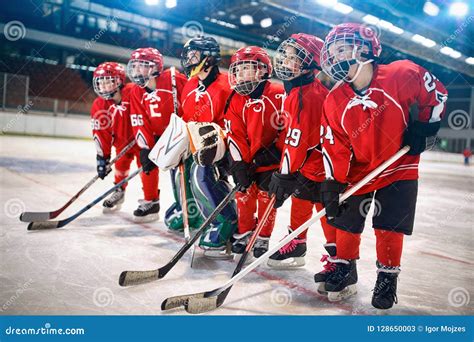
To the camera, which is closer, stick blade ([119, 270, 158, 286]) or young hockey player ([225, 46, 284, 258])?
stick blade ([119, 270, 158, 286])

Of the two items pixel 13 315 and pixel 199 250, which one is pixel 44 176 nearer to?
pixel 199 250

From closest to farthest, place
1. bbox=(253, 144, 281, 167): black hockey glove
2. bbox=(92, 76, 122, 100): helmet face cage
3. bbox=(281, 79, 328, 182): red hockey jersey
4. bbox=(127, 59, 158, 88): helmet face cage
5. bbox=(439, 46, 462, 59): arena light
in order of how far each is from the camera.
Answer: bbox=(281, 79, 328, 182): red hockey jersey, bbox=(253, 144, 281, 167): black hockey glove, bbox=(439, 46, 462, 59): arena light, bbox=(127, 59, 158, 88): helmet face cage, bbox=(92, 76, 122, 100): helmet face cage

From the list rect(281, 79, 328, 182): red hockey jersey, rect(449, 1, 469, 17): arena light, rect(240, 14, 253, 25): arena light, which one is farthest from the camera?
rect(240, 14, 253, 25): arena light

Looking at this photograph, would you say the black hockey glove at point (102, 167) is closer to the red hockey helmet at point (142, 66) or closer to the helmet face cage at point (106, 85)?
the helmet face cage at point (106, 85)

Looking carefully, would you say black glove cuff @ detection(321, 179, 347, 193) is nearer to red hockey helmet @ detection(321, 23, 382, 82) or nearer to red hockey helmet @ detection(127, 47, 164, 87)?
red hockey helmet @ detection(321, 23, 382, 82)

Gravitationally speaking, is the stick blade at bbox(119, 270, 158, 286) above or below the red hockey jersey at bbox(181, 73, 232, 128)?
below

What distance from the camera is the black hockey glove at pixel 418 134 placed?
1.57 meters

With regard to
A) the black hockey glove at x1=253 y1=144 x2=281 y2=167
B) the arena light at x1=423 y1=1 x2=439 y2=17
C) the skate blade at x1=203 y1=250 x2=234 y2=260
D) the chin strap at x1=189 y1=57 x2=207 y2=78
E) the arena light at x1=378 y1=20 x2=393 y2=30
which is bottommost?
the skate blade at x1=203 y1=250 x2=234 y2=260

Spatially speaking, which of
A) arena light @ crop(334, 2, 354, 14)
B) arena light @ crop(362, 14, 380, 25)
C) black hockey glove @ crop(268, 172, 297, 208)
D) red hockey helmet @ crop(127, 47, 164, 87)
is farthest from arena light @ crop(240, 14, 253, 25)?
black hockey glove @ crop(268, 172, 297, 208)

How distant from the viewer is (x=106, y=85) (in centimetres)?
298

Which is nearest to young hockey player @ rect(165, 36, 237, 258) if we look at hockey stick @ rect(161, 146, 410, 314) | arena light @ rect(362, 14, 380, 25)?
hockey stick @ rect(161, 146, 410, 314)

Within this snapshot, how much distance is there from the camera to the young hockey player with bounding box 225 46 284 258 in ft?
6.69

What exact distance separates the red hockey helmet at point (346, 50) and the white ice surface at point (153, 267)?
2.97 ft

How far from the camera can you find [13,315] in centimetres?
145
